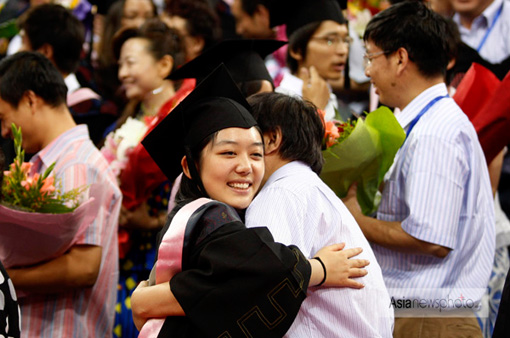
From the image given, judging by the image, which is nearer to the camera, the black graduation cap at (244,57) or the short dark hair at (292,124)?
the short dark hair at (292,124)

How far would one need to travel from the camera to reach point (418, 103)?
3.49 metres

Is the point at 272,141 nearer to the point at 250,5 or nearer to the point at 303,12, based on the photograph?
the point at 303,12

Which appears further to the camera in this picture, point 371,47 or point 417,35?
point 371,47

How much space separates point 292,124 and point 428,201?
778 mm

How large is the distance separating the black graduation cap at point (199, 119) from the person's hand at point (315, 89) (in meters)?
1.70

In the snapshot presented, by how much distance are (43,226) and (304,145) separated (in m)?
1.19

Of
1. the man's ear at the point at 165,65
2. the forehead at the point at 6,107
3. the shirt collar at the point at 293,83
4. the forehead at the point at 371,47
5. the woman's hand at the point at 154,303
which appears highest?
the forehead at the point at 371,47

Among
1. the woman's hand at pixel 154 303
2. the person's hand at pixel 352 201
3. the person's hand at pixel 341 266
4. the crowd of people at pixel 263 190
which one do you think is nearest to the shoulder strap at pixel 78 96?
the crowd of people at pixel 263 190

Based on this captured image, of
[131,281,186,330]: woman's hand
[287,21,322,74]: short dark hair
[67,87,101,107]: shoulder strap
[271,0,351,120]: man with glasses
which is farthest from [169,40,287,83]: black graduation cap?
[67,87,101,107]: shoulder strap

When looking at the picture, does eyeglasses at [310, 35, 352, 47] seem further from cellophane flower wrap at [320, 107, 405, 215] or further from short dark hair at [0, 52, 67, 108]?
short dark hair at [0, 52, 67, 108]

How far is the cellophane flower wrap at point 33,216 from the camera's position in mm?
3072

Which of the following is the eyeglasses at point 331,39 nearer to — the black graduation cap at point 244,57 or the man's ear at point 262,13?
the black graduation cap at point 244,57

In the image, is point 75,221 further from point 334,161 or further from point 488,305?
point 488,305

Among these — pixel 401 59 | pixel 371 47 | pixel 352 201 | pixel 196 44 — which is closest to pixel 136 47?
pixel 196 44
